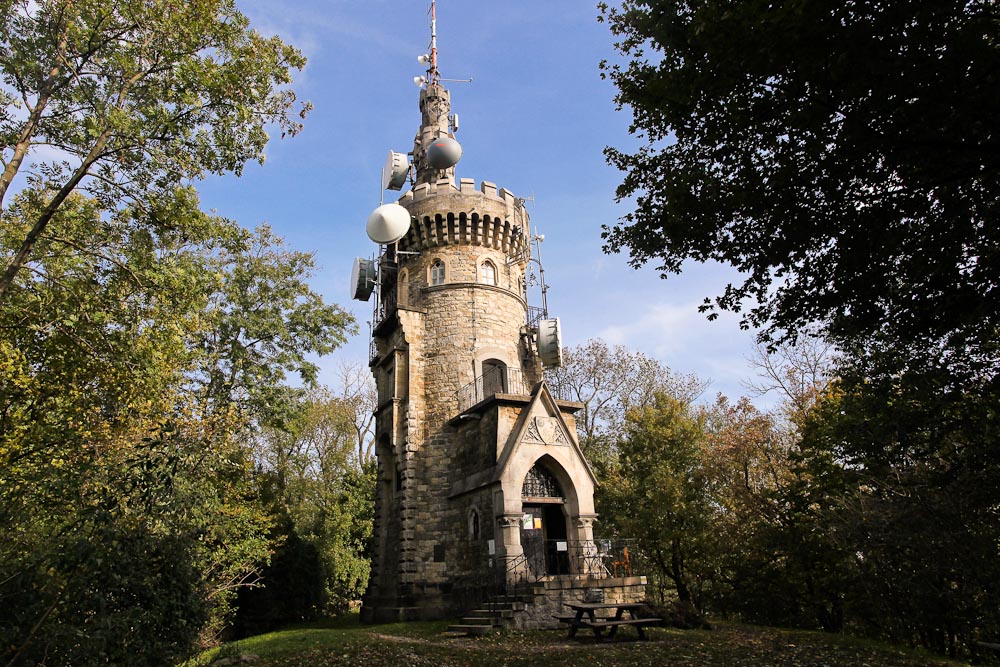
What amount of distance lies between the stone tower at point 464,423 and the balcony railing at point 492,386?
47 mm

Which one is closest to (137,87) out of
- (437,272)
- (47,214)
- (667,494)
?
(47,214)

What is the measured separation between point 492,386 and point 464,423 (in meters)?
2.04

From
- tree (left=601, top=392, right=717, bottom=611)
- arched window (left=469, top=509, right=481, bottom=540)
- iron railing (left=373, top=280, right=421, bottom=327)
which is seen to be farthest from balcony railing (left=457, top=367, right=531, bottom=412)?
tree (left=601, top=392, right=717, bottom=611)

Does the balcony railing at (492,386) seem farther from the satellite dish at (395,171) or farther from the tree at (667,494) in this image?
the satellite dish at (395,171)

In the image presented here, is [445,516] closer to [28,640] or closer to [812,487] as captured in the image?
[812,487]

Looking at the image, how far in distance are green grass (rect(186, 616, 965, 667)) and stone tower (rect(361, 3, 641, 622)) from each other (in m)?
3.35

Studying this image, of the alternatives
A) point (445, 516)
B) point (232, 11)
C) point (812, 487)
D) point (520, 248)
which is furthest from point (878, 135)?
point (520, 248)

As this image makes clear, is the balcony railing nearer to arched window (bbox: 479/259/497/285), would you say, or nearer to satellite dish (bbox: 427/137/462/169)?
arched window (bbox: 479/259/497/285)

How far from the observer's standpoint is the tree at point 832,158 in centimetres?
604

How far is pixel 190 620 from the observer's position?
753 cm

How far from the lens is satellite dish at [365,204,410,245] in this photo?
22.0m

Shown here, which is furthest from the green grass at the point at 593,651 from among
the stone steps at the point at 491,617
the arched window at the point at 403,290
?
the arched window at the point at 403,290

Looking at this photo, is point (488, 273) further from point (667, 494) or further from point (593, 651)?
point (593, 651)

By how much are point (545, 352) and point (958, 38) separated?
16975 millimetres
